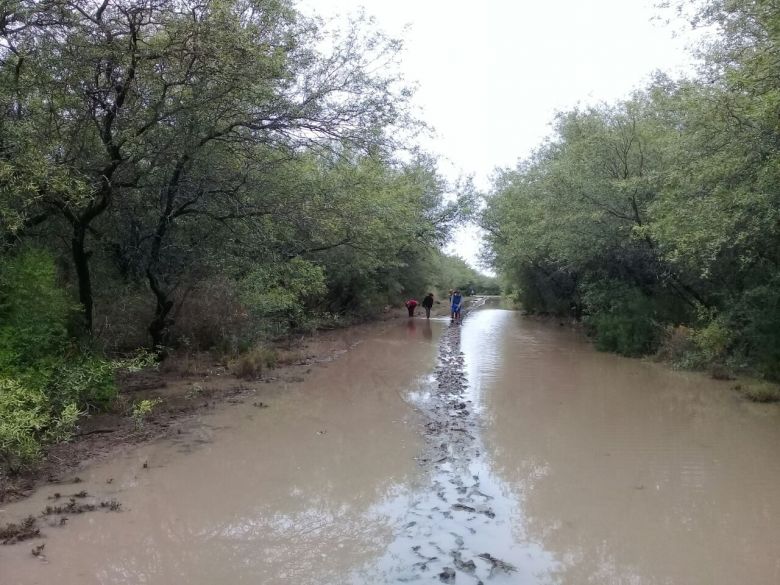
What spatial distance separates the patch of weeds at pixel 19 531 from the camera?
519 centimetres

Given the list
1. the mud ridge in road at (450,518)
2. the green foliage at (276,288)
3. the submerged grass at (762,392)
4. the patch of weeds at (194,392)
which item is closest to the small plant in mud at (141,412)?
the patch of weeds at (194,392)

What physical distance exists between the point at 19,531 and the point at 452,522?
4013mm

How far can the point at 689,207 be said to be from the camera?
459 inches

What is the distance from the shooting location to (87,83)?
919 centimetres

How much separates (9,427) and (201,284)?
8080 millimetres

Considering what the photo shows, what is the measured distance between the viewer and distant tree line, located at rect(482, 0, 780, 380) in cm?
986

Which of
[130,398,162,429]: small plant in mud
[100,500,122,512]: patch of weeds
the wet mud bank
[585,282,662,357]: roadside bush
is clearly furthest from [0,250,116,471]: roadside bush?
[585,282,662,357]: roadside bush

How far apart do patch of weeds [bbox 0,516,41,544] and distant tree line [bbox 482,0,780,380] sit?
10.0 meters

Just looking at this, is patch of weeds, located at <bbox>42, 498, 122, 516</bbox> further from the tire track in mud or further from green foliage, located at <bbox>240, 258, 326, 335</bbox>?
green foliage, located at <bbox>240, 258, 326, 335</bbox>

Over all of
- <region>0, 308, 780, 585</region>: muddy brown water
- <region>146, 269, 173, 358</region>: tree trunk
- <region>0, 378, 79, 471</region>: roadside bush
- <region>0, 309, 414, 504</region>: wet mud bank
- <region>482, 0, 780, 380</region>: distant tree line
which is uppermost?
<region>482, 0, 780, 380</region>: distant tree line

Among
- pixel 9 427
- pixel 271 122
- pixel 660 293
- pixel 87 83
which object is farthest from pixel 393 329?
pixel 9 427

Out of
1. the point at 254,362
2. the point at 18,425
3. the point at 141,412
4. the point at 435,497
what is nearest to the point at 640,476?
the point at 435,497

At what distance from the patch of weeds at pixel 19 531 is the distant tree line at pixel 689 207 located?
1001cm

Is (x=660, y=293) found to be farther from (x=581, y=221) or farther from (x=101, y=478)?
(x=101, y=478)
